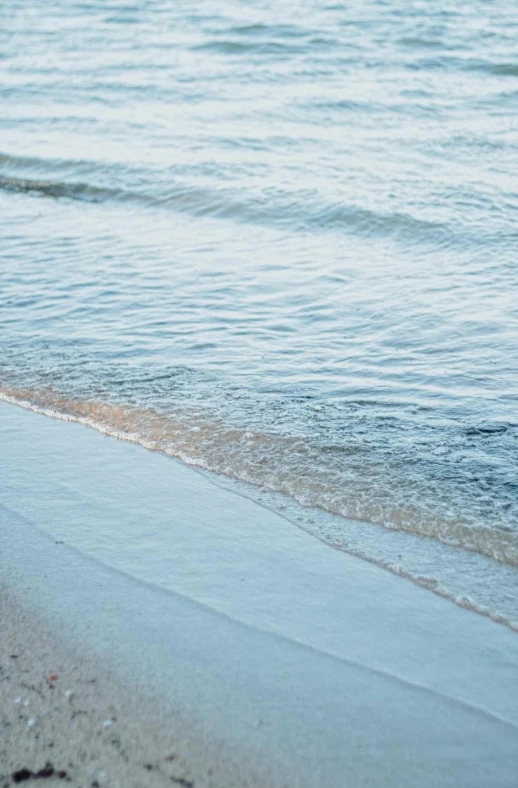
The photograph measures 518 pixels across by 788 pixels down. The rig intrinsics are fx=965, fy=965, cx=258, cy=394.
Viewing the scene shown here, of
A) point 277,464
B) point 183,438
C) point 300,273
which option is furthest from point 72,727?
point 300,273

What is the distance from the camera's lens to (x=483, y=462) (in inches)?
167

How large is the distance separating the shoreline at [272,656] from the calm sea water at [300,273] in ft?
0.88

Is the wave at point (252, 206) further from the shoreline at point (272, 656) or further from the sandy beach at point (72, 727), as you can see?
the sandy beach at point (72, 727)

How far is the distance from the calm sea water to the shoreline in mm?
268

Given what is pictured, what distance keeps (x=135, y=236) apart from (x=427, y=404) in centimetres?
427

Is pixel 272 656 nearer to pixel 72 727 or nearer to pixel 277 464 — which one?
pixel 72 727

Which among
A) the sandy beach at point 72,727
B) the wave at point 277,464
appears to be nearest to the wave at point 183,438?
the wave at point 277,464

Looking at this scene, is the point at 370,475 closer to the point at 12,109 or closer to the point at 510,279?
the point at 510,279

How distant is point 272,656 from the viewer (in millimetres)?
2938

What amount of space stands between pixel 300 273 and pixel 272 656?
15.2 ft

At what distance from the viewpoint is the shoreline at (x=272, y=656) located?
2541 millimetres

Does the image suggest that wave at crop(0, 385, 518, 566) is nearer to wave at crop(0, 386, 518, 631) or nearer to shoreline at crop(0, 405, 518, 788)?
wave at crop(0, 386, 518, 631)

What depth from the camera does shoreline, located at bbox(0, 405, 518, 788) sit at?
8.34 feet

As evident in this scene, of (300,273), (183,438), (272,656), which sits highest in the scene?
(272,656)
